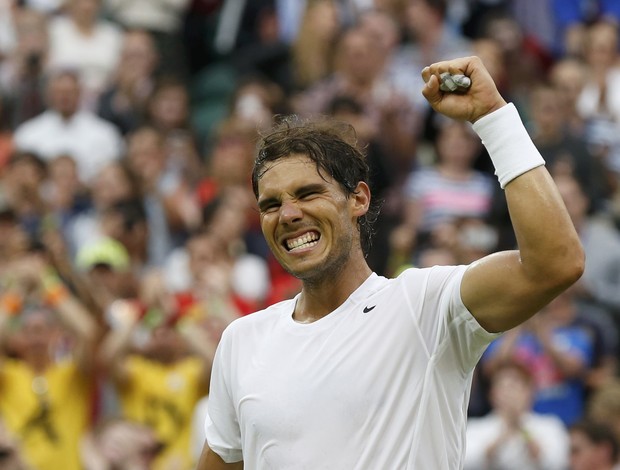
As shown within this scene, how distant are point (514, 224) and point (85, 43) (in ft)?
32.1

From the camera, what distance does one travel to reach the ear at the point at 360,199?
13.4 feet

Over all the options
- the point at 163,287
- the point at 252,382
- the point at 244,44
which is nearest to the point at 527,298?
the point at 252,382

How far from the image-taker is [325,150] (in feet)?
13.3

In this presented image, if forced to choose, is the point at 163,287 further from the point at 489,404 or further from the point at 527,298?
the point at 527,298

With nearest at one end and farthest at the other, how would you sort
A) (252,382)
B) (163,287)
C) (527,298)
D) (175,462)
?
(527,298)
(252,382)
(175,462)
(163,287)

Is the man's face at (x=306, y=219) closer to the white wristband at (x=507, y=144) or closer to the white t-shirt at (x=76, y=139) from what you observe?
the white wristband at (x=507, y=144)

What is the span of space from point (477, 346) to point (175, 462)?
4.92 metres

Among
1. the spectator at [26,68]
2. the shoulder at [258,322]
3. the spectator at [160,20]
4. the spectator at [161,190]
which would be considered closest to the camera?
the shoulder at [258,322]

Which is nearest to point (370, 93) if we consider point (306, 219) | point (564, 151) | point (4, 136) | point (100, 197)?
point (564, 151)

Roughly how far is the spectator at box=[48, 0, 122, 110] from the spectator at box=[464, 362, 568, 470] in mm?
5864

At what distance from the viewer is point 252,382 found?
399cm

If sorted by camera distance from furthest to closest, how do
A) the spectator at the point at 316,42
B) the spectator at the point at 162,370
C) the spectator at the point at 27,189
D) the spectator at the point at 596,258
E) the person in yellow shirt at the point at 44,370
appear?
the spectator at the point at 316,42
the spectator at the point at 27,189
the spectator at the point at 596,258
the spectator at the point at 162,370
the person in yellow shirt at the point at 44,370

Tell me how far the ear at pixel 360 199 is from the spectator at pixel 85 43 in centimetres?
880

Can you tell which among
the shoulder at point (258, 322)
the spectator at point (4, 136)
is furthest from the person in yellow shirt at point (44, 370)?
the shoulder at point (258, 322)
